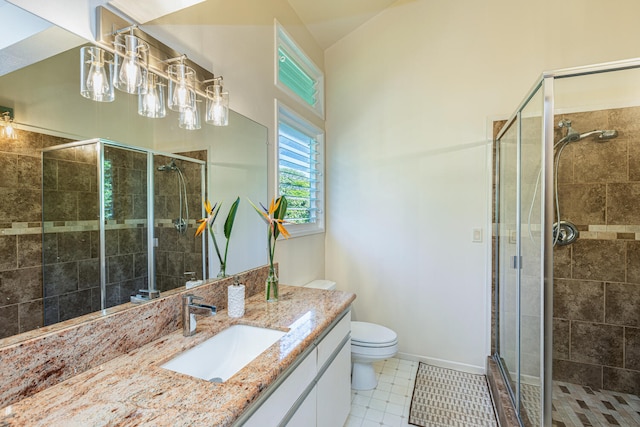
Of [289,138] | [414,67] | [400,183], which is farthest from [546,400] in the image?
[414,67]

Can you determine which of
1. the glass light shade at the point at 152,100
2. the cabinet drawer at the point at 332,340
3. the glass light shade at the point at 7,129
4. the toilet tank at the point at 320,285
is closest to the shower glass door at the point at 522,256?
the cabinet drawer at the point at 332,340

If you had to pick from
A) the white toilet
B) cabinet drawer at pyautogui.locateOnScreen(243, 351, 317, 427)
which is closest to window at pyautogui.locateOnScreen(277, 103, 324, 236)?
the white toilet

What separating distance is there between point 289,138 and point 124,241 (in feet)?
5.13

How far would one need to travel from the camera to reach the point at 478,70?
235 centimetres

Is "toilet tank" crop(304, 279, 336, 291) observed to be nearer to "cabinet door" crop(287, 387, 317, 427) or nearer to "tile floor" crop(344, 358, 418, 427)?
"tile floor" crop(344, 358, 418, 427)

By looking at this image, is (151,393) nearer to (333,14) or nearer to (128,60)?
(128,60)

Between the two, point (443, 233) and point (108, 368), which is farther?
point (443, 233)

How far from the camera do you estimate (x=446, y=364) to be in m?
2.46

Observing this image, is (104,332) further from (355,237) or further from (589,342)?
(589,342)

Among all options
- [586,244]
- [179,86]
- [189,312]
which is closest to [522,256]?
[586,244]

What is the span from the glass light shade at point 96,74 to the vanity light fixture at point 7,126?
24 centimetres

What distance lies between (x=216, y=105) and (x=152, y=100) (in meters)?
0.35

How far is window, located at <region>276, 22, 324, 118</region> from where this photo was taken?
7.30ft

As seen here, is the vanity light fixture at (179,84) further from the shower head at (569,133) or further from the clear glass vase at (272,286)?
the shower head at (569,133)
